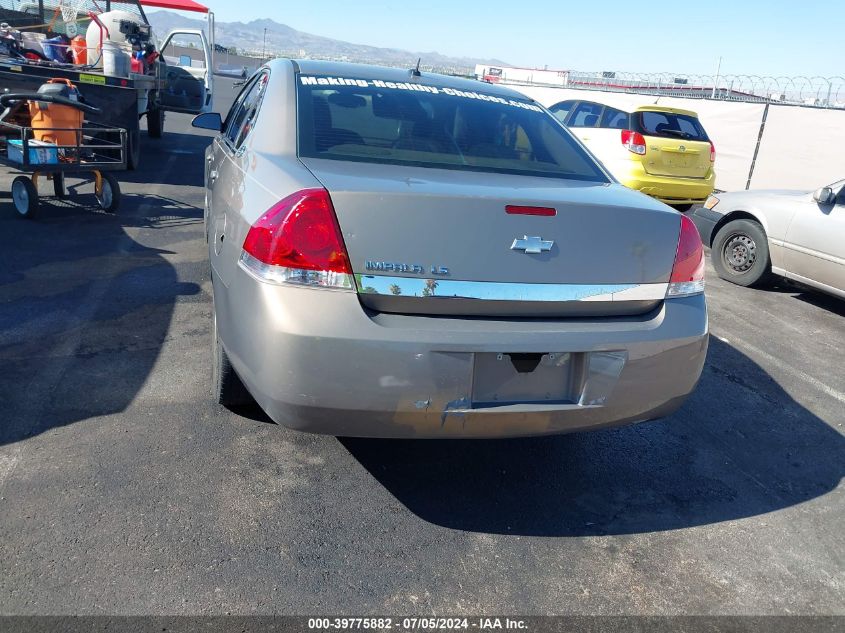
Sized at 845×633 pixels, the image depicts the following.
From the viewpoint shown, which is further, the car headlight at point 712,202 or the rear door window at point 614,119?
the rear door window at point 614,119

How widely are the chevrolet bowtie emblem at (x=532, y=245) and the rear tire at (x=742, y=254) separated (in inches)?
199

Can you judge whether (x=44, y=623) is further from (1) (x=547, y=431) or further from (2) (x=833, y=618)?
(2) (x=833, y=618)

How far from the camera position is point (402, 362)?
2.39 metres

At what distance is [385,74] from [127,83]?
609cm

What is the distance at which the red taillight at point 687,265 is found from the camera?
2.82m

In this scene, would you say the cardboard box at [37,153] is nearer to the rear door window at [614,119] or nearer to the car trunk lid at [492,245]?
the car trunk lid at [492,245]

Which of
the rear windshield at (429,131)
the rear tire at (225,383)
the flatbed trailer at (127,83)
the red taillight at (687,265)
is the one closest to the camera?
the red taillight at (687,265)

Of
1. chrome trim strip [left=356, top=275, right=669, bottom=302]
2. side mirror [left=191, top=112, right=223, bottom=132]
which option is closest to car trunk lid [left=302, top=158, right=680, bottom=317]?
chrome trim strip [left=356, top=275, right=669, bottom=302]

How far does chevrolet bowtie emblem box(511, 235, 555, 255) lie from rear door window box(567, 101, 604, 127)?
9.53 m

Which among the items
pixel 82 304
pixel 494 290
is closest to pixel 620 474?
pixel 494 290

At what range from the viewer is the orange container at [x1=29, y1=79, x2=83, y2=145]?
7004 millimetres

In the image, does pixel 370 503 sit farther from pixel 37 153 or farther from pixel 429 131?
pixel 37 153

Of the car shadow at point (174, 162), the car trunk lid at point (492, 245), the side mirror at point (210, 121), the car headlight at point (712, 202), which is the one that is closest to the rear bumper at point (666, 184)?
the car headlight at point (712, 202)

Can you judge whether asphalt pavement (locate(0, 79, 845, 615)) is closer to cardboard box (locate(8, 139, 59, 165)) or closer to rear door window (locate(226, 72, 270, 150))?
rear door window (locate(226, 72, 270, 150))
